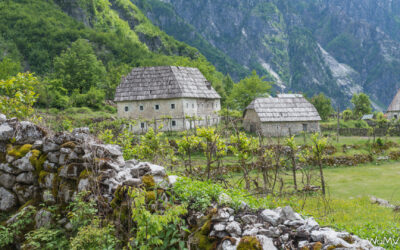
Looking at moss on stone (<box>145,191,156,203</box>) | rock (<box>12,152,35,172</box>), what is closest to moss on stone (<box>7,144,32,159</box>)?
rock (<box>12,152,35,172</box>)

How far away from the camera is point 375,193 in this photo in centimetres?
1570

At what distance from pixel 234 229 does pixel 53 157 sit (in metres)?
5.21

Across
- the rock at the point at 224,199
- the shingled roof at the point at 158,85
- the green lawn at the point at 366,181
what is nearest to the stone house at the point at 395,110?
the shingled roof at the point at 158,85

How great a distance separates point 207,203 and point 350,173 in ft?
64.6

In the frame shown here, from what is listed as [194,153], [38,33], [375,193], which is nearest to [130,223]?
[375,193]

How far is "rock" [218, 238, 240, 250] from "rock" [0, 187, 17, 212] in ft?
19.5

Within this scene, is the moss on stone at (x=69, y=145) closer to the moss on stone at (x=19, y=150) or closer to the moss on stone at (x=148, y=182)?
the moss on stone at (x=19, y=150)

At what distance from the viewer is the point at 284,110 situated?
1490 inches

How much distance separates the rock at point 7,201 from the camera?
802cm

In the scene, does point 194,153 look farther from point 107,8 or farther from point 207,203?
point 107,8

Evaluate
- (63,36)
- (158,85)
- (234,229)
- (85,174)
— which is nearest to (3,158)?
(85,174)

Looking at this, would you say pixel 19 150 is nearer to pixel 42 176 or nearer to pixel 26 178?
pixel 26 178

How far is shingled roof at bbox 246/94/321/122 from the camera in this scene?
37125mm

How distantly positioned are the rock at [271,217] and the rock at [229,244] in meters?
0.66
